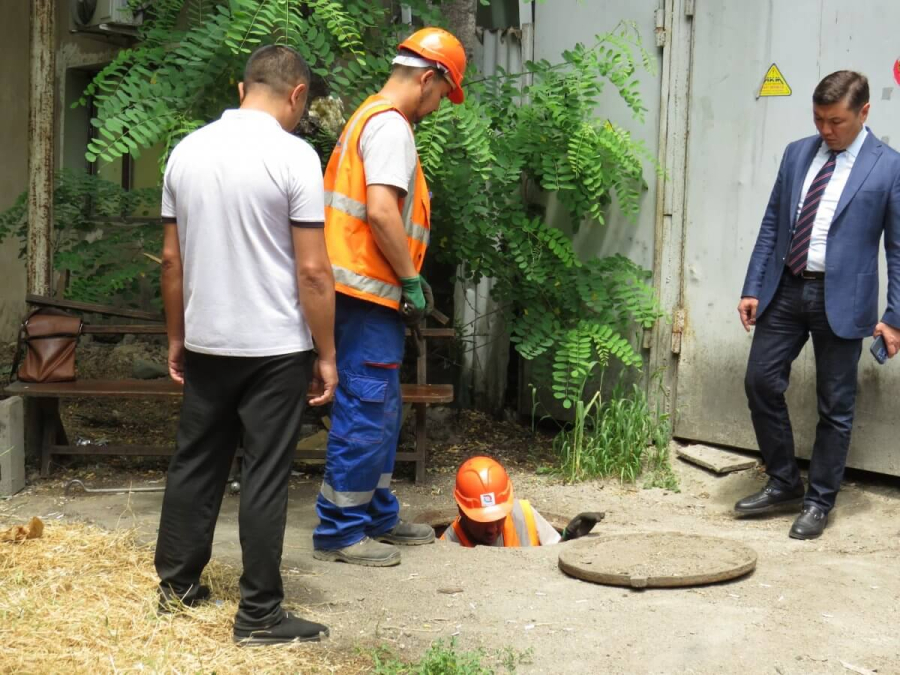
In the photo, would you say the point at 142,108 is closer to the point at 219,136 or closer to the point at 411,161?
the point at 411,161

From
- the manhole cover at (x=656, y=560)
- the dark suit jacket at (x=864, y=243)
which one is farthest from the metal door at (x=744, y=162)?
the manhole cover at (x=656, y=560)

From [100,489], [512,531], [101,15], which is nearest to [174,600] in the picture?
[512,531]

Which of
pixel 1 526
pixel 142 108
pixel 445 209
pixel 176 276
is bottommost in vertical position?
pixel 1 526

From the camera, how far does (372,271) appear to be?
4.74 m

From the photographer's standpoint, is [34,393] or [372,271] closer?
[372,271]

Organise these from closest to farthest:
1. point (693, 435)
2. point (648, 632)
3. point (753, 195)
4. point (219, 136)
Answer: point (219, 136) → point (648, 632) → point (753, 195) → point (693, 435)

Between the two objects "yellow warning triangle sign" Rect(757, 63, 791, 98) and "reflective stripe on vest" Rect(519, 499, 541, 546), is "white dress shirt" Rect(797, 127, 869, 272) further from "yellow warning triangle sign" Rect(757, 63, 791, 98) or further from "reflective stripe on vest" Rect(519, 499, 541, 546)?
"reflective stripe on vest" Rect(519, 499, 541, 546)

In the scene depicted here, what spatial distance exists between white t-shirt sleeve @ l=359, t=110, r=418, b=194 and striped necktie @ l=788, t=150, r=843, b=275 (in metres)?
2.16

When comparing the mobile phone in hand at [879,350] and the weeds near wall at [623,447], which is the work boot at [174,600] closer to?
the weeds near wall at [623,447]

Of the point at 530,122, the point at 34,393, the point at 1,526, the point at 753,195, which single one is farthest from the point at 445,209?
the point at 1,526

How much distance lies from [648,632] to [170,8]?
14.8 feet

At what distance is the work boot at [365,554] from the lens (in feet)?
16.1

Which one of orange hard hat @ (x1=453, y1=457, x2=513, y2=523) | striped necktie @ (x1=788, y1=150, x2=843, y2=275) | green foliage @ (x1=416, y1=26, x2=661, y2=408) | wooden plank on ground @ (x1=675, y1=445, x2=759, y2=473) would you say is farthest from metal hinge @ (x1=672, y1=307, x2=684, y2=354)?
orange hard hat @ (x1=453, y1=457, x2=513, y2=523)

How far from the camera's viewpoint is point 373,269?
4.75 m
